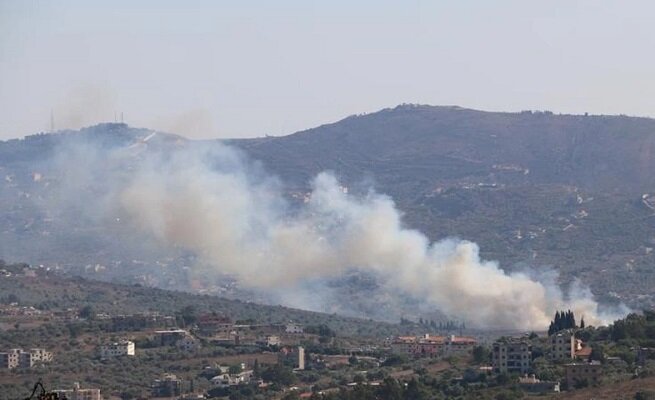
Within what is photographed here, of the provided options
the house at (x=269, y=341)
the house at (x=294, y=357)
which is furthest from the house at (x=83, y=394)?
the house at (x=269, y=341)

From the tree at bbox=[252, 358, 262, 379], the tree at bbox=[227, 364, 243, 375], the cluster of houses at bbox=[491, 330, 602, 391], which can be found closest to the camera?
the cluster of houses at bbox=[491, 330, 602, 391]

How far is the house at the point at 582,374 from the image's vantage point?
96.6 metres

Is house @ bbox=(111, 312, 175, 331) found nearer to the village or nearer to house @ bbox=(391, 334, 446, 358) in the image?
the village

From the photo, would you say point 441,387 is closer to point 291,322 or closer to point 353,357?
point 353,357

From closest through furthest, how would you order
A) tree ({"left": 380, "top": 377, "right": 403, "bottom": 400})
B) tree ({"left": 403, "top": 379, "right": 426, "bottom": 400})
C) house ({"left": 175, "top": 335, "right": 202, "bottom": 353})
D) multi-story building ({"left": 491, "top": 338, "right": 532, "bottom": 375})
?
tree ({"left": 380, "top": 377, "right": 403, "bottom": 400}) → tree ({"left": 403, "top": 379, "right": 426, "bottom": 400}) → multi-story building ({"left": 491, "top": 338, "right": 532, "bottom": 375}) → house ({"left": 175, "top": 335, "right": 202, "bottom": 353})

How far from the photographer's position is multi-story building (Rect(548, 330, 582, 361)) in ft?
348

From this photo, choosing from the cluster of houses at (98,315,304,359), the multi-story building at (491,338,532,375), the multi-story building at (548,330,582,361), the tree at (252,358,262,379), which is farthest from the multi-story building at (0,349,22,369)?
the multi-story building at (548,330,582,361)

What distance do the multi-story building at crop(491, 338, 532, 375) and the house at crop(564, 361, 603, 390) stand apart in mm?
4785

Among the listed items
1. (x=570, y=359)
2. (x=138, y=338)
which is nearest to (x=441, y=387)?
(x=570, y=359)

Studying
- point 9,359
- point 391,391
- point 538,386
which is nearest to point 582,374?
point 538,386

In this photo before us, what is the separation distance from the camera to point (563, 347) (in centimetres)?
10750

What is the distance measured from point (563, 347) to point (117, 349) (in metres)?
31.5

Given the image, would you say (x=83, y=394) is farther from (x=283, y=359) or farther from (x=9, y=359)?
(x=9, y=359)

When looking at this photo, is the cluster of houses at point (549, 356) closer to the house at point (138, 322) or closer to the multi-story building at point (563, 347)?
the multi-story building at point (563, 347)
